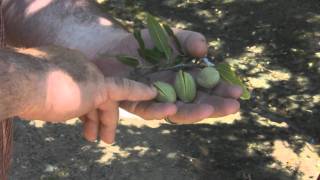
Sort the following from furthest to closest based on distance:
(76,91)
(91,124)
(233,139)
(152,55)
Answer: (233,139) < (152,55) < (91,124) < (76,91)

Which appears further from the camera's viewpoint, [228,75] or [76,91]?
[228,75]

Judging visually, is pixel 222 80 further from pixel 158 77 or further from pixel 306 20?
pixel 306 20

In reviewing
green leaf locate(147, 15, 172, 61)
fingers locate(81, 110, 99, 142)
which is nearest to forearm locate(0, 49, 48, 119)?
fingers locate(81, 110, 99, 142)

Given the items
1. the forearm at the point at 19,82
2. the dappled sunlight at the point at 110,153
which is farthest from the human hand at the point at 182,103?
the dappled sunlight at the point at 110,153

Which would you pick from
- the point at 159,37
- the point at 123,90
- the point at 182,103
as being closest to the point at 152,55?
the point at 159,37

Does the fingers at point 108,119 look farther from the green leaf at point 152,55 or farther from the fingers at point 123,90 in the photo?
the green leaf at point 152,55

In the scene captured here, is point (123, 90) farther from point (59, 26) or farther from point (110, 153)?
point (110, 153)
